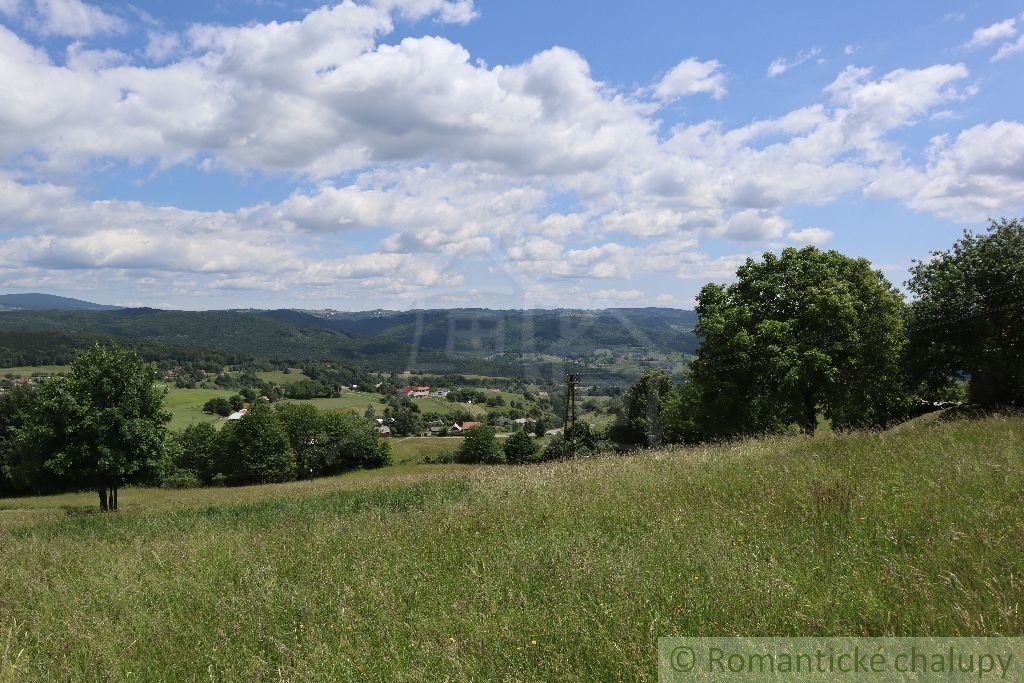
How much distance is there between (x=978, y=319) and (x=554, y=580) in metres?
24.4

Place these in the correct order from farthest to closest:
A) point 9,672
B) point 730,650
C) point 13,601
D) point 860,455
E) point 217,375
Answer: point 217,375 < point 860,455 < point 13,601 < point 9,672 < point 730,650

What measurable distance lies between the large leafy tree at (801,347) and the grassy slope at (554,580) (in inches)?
662

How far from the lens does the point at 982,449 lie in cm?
729

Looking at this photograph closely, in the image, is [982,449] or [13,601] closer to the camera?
[13,601]

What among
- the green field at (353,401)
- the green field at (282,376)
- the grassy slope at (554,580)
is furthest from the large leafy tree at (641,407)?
the green field at (282,376)

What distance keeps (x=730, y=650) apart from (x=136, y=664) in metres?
4.24

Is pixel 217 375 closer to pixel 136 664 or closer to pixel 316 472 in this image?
pixel 316 472

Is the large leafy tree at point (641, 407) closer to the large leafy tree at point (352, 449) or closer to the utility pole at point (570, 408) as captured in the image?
the utility pole at point (570, 408)

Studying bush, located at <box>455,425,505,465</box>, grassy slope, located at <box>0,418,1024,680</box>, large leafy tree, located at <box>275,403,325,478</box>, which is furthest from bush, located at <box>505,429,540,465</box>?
grassy slope, located at <box>0,418,1024,680</box>

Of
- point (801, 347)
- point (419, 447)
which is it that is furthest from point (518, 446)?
point (801, 347)

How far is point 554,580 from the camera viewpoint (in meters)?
4.50

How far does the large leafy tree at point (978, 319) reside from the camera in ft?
69.9

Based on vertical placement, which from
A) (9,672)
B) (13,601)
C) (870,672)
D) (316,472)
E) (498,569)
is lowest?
(316,472)

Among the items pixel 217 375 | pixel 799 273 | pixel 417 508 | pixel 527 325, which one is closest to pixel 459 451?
pixel 527 325
